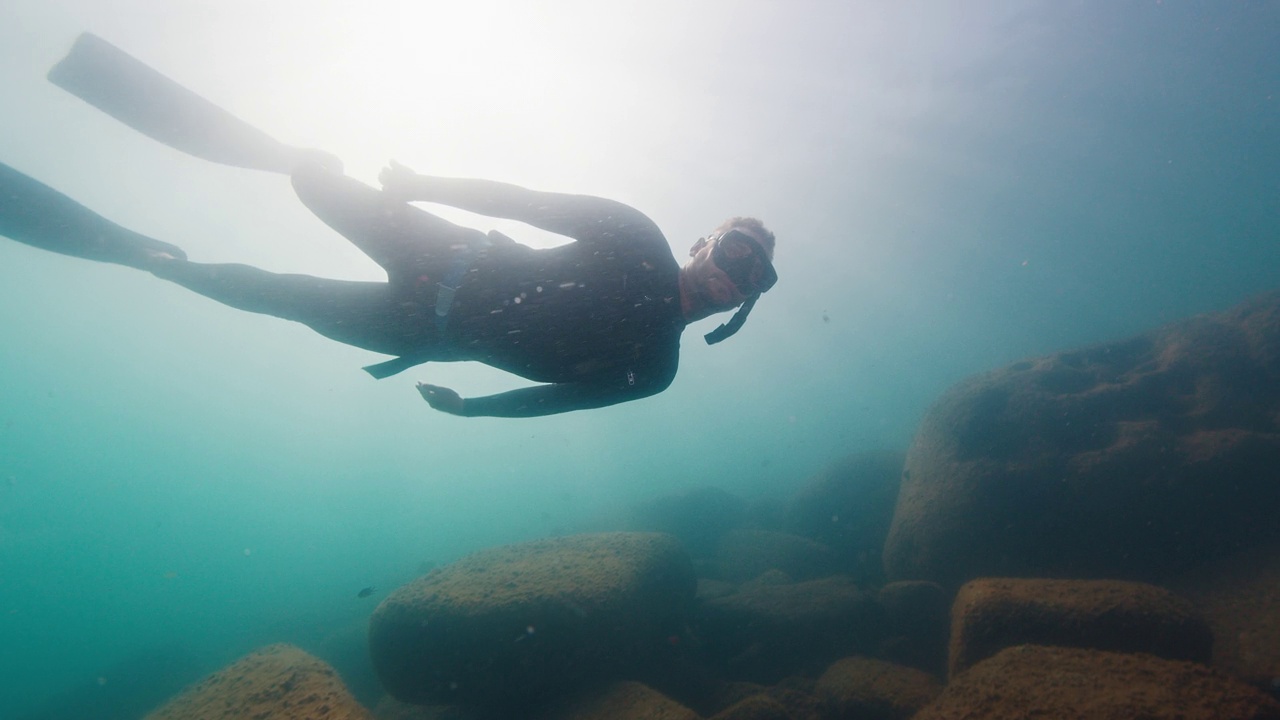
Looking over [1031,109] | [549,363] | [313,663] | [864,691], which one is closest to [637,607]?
[864,691]

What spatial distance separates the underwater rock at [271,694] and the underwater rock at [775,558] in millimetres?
8690

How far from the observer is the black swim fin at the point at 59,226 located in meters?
2.96

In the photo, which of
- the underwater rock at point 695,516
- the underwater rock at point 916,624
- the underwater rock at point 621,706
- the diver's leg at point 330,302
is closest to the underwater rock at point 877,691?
the underwater rock at point 916,624

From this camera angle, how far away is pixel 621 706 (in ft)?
16.2

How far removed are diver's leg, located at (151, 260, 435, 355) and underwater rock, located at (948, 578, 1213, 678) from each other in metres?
5.91

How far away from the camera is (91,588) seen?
266 ft

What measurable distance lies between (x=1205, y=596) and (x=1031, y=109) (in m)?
41.2

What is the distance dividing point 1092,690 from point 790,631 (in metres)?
4.43

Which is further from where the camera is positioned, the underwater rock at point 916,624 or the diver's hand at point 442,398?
the underwater rock at point 916,624

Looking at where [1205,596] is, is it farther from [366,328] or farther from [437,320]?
[366,328]

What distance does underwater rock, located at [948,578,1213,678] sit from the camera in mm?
4273

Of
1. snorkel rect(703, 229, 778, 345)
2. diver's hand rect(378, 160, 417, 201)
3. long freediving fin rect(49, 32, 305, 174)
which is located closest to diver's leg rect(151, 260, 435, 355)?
diver's hand rect(378, 160, 417, 201)

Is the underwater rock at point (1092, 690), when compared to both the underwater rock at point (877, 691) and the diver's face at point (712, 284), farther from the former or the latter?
the diver's face at point (712, 284)

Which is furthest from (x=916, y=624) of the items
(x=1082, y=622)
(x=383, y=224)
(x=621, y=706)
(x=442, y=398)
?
(x=383, y=224)
